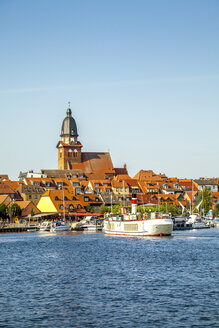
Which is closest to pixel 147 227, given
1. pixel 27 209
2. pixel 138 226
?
pixel 138 226

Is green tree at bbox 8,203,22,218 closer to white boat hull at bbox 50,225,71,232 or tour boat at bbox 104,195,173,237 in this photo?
white boat hull at bbox 50,225,71,232

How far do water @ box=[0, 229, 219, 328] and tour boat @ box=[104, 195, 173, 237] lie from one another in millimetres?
34519

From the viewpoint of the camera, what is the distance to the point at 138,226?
4700 inches

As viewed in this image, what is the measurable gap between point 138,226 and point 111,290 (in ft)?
235

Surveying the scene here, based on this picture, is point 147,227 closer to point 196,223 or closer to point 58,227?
point 58,227

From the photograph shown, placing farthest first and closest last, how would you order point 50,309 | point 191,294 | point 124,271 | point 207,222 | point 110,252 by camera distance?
point 207,222 < point 110,252 < point 124,271 < point 191,294 < point 50,309

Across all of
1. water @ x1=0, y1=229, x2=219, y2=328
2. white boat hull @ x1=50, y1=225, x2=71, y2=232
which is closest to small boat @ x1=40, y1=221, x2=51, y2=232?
white boat hull @ x1=50, y1=225, x2=71, y2=232

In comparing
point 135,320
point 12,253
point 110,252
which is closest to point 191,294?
point 135,320

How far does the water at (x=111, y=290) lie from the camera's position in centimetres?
3775

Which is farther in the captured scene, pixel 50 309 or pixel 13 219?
pixel 13 219

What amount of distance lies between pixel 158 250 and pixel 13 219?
112411 millimetres

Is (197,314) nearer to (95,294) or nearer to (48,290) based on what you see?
(95,294)

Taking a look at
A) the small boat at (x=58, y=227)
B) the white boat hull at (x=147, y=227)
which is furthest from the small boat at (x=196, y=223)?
the white boat hull at (x=147, y=227)

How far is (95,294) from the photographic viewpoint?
46438 millimetres
